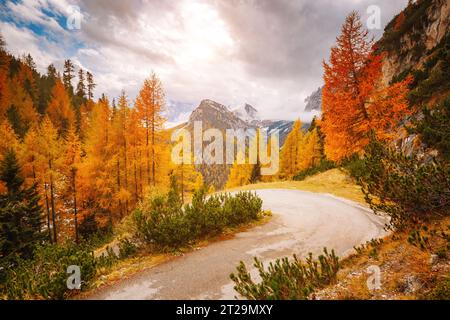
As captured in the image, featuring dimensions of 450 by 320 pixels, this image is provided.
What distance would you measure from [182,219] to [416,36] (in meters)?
32.7

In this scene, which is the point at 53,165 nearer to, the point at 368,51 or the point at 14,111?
the point at 14,111

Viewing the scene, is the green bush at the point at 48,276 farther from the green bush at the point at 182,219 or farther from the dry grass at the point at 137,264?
the green bush at the point at 182,219

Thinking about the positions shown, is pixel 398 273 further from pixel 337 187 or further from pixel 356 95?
pixel 337 187

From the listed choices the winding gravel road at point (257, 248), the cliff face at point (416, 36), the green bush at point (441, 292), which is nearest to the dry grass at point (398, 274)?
the green bush at point (441, 292)

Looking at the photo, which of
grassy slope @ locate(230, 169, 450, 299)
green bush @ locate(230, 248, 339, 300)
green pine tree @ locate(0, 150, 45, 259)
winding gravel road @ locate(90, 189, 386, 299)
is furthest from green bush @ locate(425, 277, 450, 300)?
green pine tree @ locate(0, 150, 45, 259)

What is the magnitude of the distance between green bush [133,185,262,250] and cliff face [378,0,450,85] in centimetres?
2352

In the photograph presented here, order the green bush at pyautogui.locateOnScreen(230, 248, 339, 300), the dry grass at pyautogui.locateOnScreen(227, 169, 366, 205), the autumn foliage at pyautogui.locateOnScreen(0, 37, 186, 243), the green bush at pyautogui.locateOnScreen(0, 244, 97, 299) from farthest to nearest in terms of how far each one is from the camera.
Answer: the autumn foliage at pyautogui.locateOnScreen(0, 37, 186, 243) < the dry grass at pyautogui.locateOnScreen(227, 169, 366, 205) < the green bush at pyautogui.locateOnScreen(0, 244, 97, 299) < the green bush at pyautogui.locateOnScreen(230, 248, 339, 300)

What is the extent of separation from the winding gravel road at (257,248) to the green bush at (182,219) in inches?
29.7

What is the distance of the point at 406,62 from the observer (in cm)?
2656

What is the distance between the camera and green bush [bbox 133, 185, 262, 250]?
26.3 ft

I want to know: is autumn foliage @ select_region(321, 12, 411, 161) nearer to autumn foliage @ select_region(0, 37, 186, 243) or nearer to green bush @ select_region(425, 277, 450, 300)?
green bush @ select_region(425, 277, 450, 300)

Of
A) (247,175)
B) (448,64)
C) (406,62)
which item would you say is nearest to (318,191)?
(448,64)

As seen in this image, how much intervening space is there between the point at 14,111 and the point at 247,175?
3672 cm

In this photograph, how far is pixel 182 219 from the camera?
8.33 m
